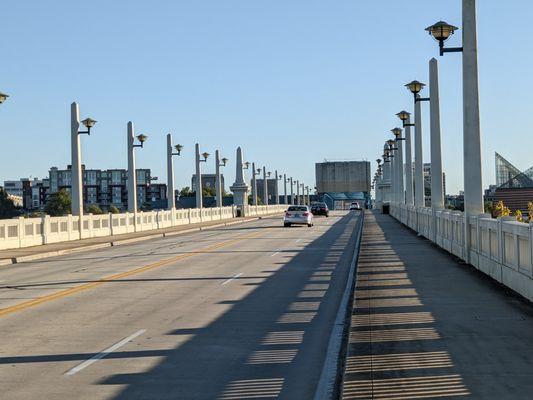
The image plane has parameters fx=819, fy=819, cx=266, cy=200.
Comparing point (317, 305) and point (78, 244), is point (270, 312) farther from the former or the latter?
point (78, 244)

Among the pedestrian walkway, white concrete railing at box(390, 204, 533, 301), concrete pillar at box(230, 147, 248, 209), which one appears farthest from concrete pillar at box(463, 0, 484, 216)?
concrete pillar at box(230, 147, 248, 209)

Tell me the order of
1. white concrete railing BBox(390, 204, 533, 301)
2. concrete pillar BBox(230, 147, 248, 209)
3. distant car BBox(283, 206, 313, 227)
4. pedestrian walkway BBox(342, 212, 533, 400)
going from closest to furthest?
pedestrian walkway BBox(342, 212, 533, 400)
white concrete railing BBox(390, 204, 533, 301)
distant car BBox(283, 206, 313, 227)
concrete pillar BBox(230, 147, 248, 209)

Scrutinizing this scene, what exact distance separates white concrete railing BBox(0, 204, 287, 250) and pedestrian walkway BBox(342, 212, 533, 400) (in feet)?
73.7

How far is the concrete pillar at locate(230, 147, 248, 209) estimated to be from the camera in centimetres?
10988

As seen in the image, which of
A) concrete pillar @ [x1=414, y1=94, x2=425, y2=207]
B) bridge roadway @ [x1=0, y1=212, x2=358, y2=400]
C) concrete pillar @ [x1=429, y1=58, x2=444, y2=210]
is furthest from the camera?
concrete pillar @ [x1=414, y1=94, x2=425, y2=207]

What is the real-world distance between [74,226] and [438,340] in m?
37.3

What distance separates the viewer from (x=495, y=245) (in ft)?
61.2

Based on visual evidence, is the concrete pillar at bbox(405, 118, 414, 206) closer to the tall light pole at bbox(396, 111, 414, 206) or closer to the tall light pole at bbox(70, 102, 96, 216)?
the tall light pole at bbox(396, 111, 414, 206)

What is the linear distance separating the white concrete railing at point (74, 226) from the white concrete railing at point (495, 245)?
19.4m

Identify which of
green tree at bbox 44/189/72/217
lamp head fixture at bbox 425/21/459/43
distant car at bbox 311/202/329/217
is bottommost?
distant car at bbox 311/202/329/217

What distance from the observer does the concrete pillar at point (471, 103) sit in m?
23.2

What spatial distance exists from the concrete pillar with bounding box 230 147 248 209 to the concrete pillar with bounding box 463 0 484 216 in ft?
284

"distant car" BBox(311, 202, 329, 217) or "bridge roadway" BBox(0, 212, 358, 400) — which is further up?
"distant car" BBox(311, 202, 329, 217)

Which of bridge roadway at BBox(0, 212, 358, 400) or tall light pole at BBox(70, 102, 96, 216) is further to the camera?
tall light pole at BBox(70, 102, 96, 216)
